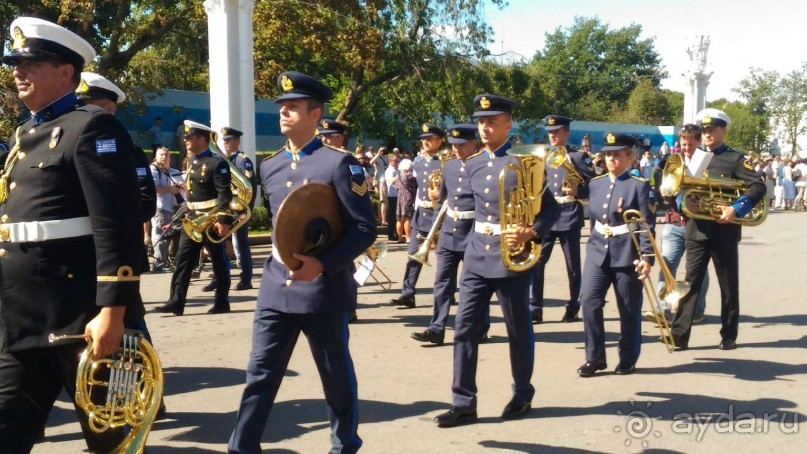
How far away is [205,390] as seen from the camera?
649 centimetres

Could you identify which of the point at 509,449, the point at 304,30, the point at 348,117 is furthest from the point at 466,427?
the point at 348,117

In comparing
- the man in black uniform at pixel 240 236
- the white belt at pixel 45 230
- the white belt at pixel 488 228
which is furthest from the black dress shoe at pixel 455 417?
the man in black uniform at pixel 240 236

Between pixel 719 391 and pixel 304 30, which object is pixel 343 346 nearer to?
pixel 719 391

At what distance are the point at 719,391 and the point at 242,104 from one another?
45.4ft

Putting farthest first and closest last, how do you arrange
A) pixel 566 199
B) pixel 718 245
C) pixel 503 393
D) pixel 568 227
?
1. pixel 566 199
2. pixel 568 227
3. pixel 718 245
4. pixel 503 393

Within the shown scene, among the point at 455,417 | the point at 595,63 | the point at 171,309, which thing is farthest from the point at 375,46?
the point at 595,63

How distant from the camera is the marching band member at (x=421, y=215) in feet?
32.8

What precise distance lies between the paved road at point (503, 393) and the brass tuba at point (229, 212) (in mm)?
900

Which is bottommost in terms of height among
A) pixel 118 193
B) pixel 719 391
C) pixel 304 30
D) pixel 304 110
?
pixel 719 391

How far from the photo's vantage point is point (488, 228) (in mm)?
5867

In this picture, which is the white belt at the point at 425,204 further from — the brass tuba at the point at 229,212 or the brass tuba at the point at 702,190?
the brass tuba at the point at 702,190

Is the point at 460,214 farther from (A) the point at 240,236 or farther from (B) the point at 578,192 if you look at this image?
(A) the point at 240,236

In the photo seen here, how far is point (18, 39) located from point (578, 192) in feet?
23.0

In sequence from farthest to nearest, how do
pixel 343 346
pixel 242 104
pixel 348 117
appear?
1. pixel 348 117
2. pixel 242 104
3. pixel 343 346
